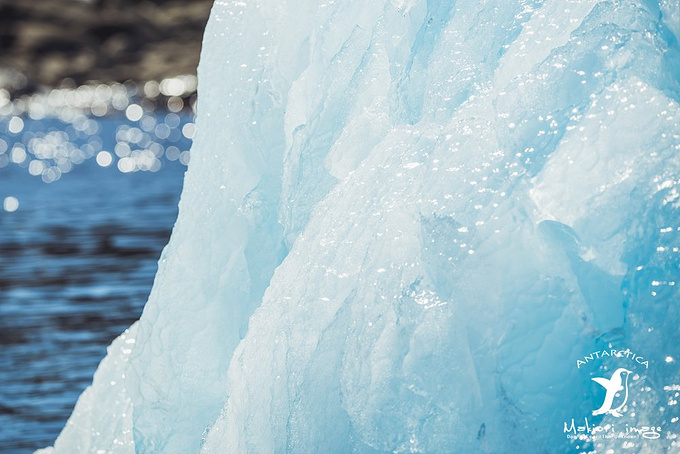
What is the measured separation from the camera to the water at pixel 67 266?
11977 millimetres

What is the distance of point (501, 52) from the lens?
4.85 metres

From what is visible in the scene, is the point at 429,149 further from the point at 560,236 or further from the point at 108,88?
the point at 108,88

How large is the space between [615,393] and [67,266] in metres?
16.8

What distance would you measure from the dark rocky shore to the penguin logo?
78.0m

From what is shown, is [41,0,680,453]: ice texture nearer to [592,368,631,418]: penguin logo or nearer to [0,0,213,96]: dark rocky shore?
[592,368,631,418]: penguin logo

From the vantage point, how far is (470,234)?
4469 millimetres

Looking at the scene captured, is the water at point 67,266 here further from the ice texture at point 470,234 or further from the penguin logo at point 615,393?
the penguin logo at point 615,393

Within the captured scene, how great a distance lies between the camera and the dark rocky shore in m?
81.4

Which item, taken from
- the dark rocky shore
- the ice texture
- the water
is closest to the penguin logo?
the ice texture

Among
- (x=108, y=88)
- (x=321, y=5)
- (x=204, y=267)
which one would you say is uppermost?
(x=108, y=88)

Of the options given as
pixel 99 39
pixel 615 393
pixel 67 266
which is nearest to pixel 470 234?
pixel 615 393

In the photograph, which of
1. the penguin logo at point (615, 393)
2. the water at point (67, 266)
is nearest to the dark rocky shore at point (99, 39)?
the water at point (67, 266)

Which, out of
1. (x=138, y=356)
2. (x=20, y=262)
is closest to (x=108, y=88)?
(x=20, y=262)

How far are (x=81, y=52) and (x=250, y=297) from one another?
3210 inches
